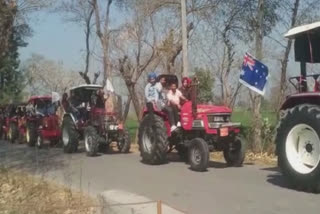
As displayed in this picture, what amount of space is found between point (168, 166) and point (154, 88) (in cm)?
198

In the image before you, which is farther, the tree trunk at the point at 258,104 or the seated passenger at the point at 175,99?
the tree trunk at the point at 258,104

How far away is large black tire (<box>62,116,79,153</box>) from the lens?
67.8 feet

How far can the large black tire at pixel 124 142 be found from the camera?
19698mm

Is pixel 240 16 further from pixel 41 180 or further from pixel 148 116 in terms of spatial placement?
pixel 41 180

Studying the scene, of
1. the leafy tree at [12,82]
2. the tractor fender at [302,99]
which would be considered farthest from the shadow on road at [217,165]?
the leafy tree at [12,82]

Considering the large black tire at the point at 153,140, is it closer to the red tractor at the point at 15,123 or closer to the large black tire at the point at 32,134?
the large black tire at the point at 32,134

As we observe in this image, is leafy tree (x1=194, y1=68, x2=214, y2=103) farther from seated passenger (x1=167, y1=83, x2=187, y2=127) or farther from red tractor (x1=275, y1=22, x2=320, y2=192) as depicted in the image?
red tractor (x1=275, y1=22, x2=320, y2=192)

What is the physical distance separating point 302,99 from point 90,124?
10.2 meters

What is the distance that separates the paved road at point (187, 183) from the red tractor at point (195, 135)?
319 mm

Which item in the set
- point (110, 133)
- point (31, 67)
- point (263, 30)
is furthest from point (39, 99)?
point (31, 67)

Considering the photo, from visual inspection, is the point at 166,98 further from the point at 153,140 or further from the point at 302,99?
the point at 302,99

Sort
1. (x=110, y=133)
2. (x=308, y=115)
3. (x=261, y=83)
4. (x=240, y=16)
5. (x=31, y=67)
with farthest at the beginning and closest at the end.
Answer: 1. (x=31, y=67)
2. (x=240, y=16)
3. (x=110, y=133)
4. (x=261, y=83)
5. (x=308, y=115)

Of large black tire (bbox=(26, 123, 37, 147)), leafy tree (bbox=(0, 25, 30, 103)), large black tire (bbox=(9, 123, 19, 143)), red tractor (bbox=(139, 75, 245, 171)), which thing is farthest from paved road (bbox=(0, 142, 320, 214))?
leafy tree (bbox=(0, 25, 30, 103))

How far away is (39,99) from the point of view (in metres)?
27.0
